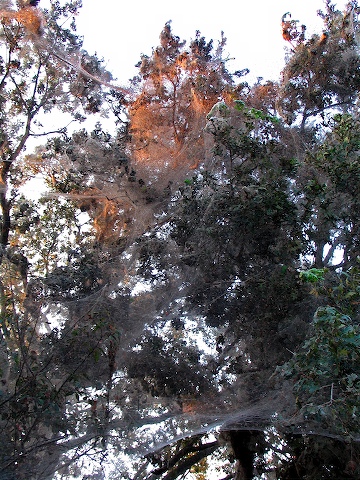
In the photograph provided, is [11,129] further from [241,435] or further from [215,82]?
[241,435]

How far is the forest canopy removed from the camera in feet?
16.2

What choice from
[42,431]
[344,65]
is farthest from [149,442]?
[344,65]

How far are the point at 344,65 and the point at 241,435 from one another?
612cm

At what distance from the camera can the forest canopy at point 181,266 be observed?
4.94 m

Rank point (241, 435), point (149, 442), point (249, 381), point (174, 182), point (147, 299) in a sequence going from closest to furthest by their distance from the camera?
point (149, 442) → point (249, 381) → point (147, 299) → point (241, 435) → point (174, 182)

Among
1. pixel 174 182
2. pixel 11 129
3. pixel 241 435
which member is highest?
pixel 11 129

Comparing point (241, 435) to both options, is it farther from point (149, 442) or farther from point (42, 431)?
point (42, 431)

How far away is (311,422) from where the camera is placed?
5273 mm

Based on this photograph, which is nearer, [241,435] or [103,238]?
[241,435]

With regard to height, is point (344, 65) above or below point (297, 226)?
above

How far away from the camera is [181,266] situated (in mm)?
7129

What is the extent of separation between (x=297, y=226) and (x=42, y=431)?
12.6 ft

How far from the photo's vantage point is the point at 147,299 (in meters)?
6.83

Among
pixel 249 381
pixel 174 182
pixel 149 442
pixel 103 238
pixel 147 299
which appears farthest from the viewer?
pixel 103 238
